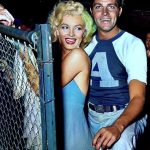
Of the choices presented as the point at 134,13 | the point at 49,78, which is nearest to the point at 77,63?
the point at 49,78

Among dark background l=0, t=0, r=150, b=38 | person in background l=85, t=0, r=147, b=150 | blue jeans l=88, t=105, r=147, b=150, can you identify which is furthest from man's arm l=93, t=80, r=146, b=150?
dark background l=0, t=0, r=150, b=38

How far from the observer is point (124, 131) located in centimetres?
264

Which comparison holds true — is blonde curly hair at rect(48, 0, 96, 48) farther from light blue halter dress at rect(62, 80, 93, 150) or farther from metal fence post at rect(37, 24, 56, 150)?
metal fence post at rect(37, 24, 56, 150)

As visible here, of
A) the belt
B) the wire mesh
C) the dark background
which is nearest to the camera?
the wire mesh

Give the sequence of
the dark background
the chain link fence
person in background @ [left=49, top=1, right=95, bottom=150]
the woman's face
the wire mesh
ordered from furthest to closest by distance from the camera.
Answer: the dark background → the woman's face → person in background @ [left=49, top=1, right=95, bottom=150] → the wire mesh → the chain link fence

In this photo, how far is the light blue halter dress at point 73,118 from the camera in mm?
2631

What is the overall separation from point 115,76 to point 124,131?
525 mm

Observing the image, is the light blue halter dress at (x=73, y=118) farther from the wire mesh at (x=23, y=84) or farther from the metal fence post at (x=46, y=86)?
the metal fence post at (x=46, y=86)

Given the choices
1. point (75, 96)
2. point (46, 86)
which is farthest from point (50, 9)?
point (46, 86)

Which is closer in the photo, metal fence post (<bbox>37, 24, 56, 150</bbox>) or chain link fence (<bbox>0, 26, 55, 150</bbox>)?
metal fence post (<bbox>37, 24, 56, 150</bbox>)

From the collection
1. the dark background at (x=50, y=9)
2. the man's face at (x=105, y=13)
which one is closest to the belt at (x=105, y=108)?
the man's face at (x=105, y=13)

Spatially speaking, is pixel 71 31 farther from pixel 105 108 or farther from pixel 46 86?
pixel 46 86

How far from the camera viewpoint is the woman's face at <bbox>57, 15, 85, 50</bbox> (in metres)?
2.99

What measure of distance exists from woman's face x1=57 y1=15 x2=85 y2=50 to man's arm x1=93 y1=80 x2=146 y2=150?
731 millimetres
